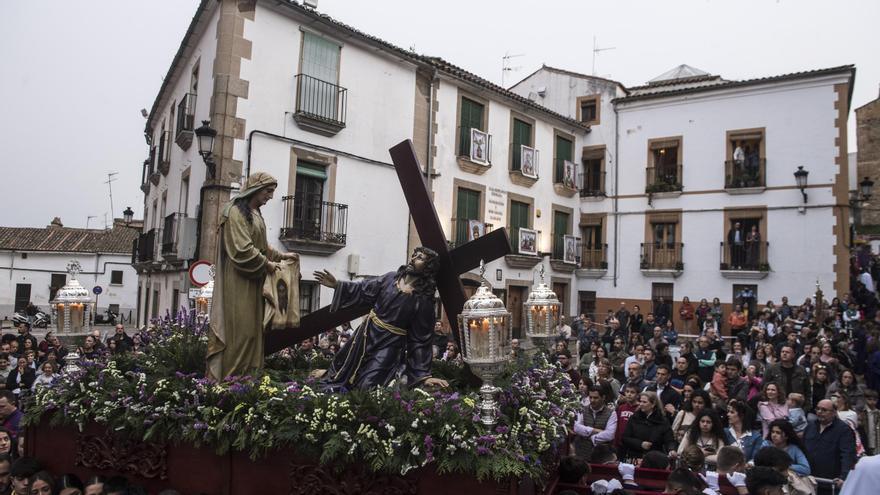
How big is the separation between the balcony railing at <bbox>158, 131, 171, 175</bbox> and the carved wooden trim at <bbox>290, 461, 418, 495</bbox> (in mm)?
14537

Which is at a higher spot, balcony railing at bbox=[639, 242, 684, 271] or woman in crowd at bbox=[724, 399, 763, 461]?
balcony railing at bbox=[639, 242, 684, 271]

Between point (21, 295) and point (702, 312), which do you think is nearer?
point (702, 312)

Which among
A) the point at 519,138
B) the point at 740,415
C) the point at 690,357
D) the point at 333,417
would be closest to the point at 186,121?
the point at 519,138

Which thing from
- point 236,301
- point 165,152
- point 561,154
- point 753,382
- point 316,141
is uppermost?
point 561,154

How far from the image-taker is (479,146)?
1912 centimetres

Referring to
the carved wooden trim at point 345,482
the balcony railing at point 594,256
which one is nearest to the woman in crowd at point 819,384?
the carved wooden trim at point 345,482

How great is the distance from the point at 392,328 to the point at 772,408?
13.8 feet

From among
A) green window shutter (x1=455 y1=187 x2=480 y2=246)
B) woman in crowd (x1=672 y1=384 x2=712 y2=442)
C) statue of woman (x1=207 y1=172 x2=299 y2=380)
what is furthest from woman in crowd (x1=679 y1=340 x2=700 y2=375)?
green window shutter (x1=455 y1=187 x2=480 y2=246)

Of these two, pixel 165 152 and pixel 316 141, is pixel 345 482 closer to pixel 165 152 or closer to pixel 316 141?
pixel 316 141

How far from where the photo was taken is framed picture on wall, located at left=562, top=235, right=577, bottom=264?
2223cm

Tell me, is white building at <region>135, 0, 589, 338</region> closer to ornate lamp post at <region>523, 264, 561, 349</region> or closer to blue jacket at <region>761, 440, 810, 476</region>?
ornate lamp post at <region>523, 264, 561, 349</region>

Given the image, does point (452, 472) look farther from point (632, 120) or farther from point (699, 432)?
point (632, 120)

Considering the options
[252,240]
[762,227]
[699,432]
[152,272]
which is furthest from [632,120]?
[252,240]

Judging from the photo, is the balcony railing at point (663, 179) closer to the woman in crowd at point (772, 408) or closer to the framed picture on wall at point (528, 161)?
the framed picture on wall at point (528, 161)
